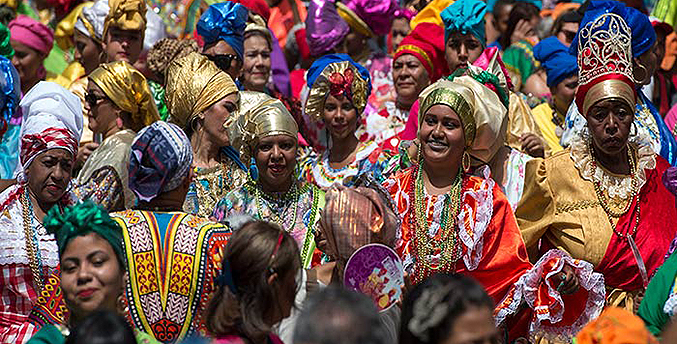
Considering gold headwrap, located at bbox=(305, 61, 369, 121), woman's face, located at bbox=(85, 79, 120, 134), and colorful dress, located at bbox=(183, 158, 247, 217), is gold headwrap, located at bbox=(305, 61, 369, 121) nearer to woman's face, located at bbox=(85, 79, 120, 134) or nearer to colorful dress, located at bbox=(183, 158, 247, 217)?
colorful dress, located at bbox=(183, 158, 247, 217)

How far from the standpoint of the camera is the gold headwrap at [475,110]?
654 centimetres

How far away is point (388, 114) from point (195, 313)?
3.78 m

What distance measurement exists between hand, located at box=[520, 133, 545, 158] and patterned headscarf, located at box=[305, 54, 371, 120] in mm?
1063

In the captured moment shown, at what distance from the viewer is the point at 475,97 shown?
21.8 ft

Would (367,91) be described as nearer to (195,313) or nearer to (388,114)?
(388,114)

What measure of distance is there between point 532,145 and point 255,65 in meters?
2.17

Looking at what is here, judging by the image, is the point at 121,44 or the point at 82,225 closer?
the point at 82,225

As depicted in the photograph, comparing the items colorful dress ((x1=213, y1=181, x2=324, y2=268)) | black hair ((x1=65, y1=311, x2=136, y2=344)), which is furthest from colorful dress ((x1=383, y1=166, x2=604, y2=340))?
black hair ((x1=65, y1=311, x2=136, y2=344))

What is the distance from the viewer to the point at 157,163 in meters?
5.56

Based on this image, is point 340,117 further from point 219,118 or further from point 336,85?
point 219,118

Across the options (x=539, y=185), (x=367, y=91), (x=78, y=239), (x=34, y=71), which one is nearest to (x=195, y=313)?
(x=78, y=239)

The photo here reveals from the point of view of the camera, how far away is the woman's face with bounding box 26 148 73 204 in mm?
6008

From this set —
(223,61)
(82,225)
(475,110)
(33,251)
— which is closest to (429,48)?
(223,61)

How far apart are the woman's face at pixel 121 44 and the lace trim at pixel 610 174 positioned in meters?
3.42
